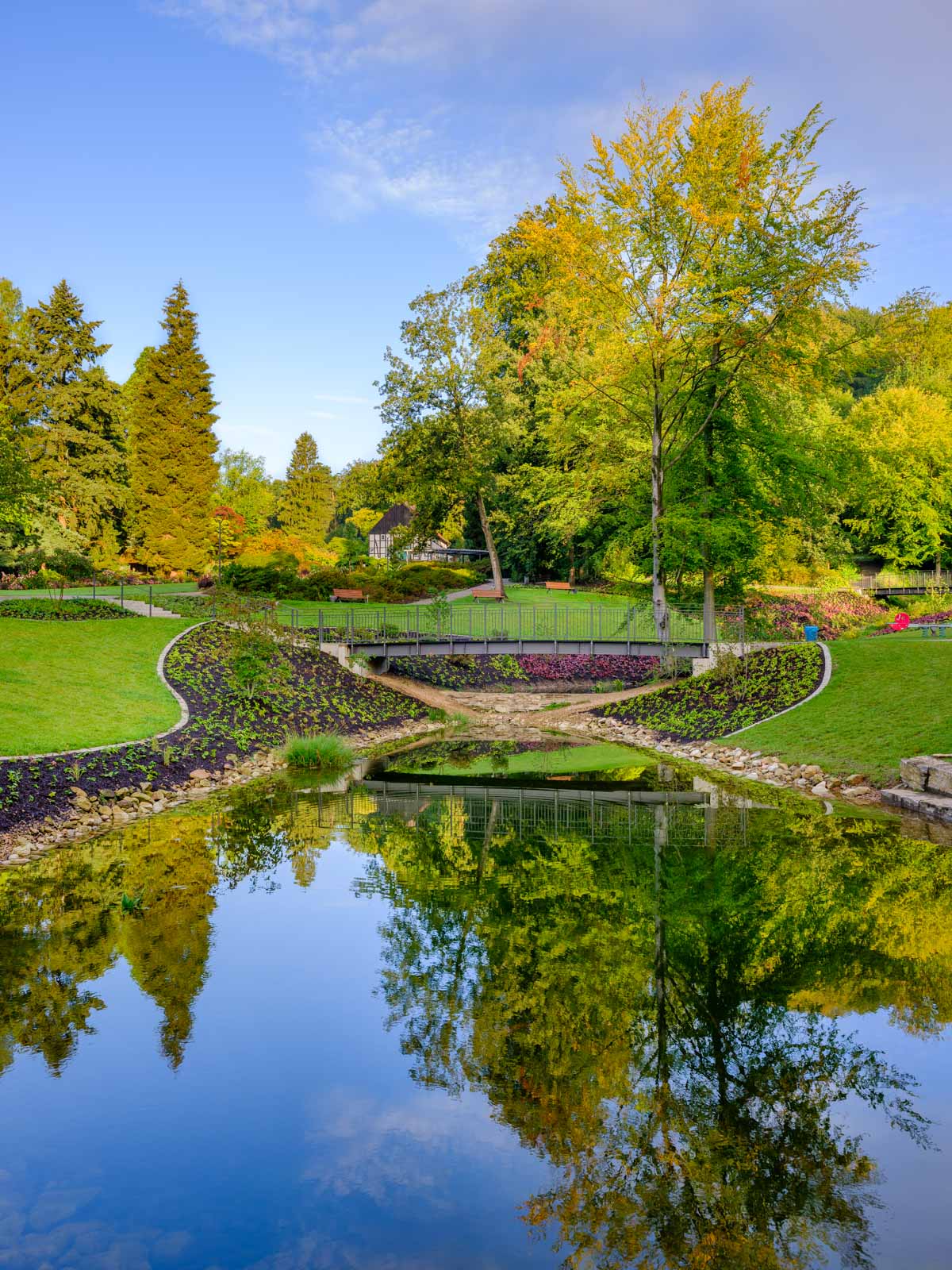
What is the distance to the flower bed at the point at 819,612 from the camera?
39.6 meters

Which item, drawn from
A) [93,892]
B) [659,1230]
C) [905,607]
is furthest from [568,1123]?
[905,607]

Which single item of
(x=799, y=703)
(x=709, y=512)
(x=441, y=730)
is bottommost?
(x=441, y=730)

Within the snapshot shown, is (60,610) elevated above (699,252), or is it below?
below

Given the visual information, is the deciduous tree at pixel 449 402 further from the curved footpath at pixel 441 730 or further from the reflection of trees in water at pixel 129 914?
the reflection of trees in water at pixel 129 914

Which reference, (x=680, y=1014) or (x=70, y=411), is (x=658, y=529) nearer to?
(x=680, y=1014)

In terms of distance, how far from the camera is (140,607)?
35000mm

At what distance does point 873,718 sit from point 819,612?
23861mm

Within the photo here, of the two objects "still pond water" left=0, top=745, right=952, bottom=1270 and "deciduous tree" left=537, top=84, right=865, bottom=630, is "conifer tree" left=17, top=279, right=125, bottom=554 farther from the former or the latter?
"still pond water" left=0, top=745, right=952, bottom=1270

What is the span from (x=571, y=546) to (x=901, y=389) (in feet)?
77.8

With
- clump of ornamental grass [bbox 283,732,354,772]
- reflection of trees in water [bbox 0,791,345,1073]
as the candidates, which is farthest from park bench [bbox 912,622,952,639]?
reflection of trees in water [bbox 0,791,345,1073]

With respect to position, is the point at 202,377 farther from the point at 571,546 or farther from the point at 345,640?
the point at 345,640

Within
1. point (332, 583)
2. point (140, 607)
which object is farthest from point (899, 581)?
point (140, 607)

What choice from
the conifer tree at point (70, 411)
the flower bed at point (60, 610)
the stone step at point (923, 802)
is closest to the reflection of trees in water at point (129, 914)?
the stone step at point (923, 802)

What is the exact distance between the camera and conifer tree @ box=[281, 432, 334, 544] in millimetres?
82562
